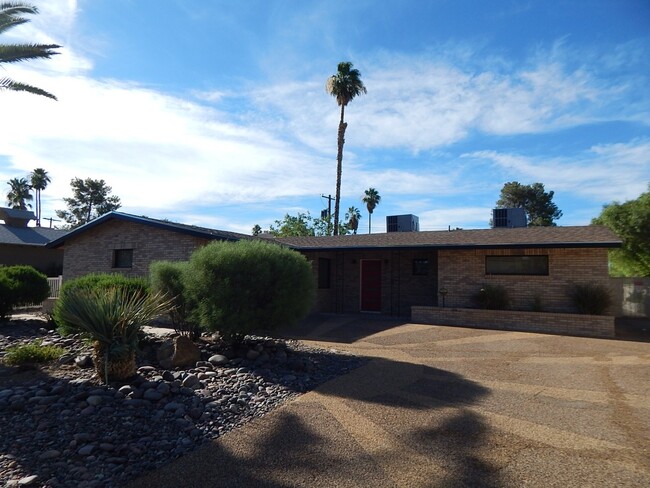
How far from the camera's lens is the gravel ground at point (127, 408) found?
13.2ft

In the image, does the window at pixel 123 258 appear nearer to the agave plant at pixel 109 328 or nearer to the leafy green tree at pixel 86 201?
the agave plant at pixel 109 328

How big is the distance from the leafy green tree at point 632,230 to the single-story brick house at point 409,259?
185 inches

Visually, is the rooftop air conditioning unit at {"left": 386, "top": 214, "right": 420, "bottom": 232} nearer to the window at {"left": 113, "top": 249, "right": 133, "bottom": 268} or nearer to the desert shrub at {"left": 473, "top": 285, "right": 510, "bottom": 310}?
the desert shrub at {"left": 473, "top": 285, "right": 510, "bottom": 310}

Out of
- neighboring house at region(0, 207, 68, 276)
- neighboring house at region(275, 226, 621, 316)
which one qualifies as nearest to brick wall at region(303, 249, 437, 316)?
neighboring house at region(275, 226, 621, 316)

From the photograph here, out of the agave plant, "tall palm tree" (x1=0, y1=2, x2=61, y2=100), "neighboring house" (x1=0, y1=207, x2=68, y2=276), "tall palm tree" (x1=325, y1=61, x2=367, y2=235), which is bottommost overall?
the agave plant

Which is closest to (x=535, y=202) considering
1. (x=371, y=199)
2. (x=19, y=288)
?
(x=371, y=199)

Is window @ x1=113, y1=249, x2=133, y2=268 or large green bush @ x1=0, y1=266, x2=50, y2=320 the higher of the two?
window @ x1=113, y1=249, x2=133, y2=268

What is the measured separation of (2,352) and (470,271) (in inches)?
518

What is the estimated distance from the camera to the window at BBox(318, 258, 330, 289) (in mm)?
18062

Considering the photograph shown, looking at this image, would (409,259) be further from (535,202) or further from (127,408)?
(535,202)

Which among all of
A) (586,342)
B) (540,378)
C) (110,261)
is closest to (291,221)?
(110,261)

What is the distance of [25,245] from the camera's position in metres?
26.6

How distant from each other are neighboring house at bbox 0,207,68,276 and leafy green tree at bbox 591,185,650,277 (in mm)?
29207

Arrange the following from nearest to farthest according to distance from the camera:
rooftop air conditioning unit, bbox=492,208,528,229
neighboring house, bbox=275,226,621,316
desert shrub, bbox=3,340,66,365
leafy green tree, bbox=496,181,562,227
A: desert shrub, bbox=3,340,66,365 < neighboring house, bbox=275,226,621,316 < rooftop air conditioning unit, bbox=492,208,528,229 < leafy green tree, bbox=496,181,562,227
